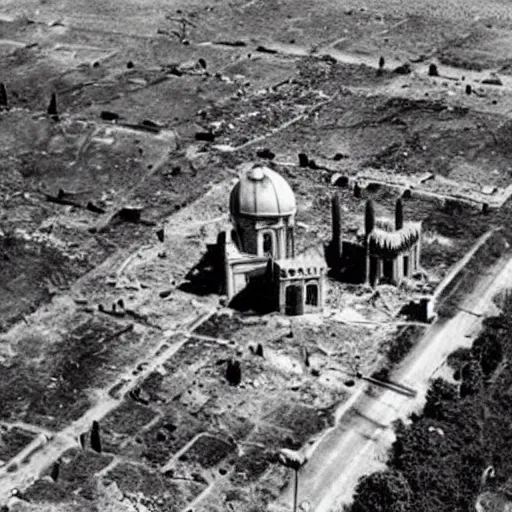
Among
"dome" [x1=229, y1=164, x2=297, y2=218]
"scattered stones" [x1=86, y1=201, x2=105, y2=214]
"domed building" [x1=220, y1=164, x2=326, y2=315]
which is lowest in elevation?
"scattered stones" [x1=86, y1=201, x2=105, y2=214]

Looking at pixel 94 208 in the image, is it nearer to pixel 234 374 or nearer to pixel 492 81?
pixel 234 374

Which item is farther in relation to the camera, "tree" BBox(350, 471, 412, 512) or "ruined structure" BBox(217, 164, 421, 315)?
"ruined structure" BBox(217, 164, 421, 315)

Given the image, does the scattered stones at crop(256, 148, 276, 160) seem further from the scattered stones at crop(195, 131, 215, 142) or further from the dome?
the dome

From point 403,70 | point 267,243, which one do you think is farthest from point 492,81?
point 267,243

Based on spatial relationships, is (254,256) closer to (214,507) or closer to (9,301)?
(9,301)

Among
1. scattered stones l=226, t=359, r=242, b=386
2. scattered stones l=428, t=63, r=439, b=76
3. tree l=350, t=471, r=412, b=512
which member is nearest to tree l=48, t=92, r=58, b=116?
scattered stones l=428, t=63, r=439, b=76

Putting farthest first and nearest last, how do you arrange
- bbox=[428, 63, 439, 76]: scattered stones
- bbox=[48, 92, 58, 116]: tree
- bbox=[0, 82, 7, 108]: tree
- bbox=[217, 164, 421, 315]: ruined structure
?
1. bbox=[428, 63, 439, 76]: scattered stones
2. bbox=[0, 82, 7, 108]: tree
3. bbox=[48, 92, 58, 116]: tree
4. bbox=[217, 164, 421, 315]: ruined structure

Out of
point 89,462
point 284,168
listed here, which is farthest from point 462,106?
point 89,462
